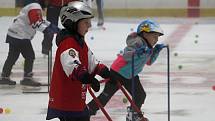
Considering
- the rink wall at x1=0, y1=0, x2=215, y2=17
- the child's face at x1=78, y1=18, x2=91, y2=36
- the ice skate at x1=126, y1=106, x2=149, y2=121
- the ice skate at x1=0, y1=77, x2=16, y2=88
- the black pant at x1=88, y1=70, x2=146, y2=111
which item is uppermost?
the child's face at x1=78, y1=18, x2=91, y2=36

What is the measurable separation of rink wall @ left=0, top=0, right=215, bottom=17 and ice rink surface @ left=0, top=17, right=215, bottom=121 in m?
2.44

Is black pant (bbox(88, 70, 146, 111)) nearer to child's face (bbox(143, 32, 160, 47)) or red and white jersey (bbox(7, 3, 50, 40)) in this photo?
child's face (bbox(143, 32, 160, 47))

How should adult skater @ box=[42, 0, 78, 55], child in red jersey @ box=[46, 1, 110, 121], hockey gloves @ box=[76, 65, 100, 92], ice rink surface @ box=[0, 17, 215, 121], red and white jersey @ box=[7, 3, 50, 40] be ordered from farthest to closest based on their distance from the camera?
adult skater @ box=[42, 0, 78, 55] → red and white jersey @ box=[7, 3, 50, 40] → ice rink surface @ box=[0, 17, 215, 121] → child in red jersey @ box=[46, 1, 110, 121] → hockey gloves @ box=[76, 65, 100, 92]

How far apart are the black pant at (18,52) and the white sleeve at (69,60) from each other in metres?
→ 2.98

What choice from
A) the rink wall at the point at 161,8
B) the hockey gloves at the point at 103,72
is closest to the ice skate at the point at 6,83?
the hockey gloves at the point at 103,72

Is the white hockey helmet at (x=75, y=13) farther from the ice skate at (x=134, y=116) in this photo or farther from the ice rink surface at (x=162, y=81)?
the ice rink surface at (x=162, y=81)

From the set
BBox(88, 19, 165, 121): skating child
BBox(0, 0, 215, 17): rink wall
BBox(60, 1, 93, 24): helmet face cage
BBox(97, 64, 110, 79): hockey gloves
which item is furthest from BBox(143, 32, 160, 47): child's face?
BBox(0, 0, 215, 17): rink wall

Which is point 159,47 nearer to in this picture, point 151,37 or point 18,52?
point 151,37

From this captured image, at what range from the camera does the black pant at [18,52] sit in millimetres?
6045

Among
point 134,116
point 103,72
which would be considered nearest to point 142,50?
point 134,116

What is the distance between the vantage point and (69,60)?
120 inches

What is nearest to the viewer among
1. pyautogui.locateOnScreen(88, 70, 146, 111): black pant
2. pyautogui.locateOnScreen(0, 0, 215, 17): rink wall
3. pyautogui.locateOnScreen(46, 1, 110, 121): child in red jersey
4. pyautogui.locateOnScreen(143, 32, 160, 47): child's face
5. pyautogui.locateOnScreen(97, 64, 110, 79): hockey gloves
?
pyautogui.locateOnScreen(46, 1, 110, 121): child in red jersey

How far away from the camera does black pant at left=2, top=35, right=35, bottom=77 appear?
19.8ft

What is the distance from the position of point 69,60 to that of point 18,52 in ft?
10.4
